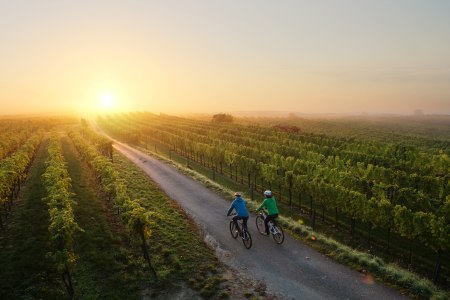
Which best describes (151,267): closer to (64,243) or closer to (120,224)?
(64,243)

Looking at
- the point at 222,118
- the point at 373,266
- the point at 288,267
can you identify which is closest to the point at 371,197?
the point at 373,266

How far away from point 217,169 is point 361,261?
90.9 feet

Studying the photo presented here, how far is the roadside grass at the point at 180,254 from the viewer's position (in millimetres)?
12914

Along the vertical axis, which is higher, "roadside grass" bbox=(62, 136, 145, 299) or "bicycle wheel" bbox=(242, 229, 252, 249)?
"bicycle wheel" bbox=(242, 229, 252, 249)

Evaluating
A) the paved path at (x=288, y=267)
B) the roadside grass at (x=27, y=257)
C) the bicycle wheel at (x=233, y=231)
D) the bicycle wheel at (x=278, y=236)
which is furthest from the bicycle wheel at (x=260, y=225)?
the roadside grass at (x=27, y=257)

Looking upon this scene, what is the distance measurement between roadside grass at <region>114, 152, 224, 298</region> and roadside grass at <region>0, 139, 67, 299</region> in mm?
4261

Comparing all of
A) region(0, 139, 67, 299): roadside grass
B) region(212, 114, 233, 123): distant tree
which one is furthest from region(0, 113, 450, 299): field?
region(212, 114, 233, 123): distant tree

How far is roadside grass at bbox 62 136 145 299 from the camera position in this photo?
12.6m

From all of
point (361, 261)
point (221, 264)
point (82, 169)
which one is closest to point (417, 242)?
point (361, 261)

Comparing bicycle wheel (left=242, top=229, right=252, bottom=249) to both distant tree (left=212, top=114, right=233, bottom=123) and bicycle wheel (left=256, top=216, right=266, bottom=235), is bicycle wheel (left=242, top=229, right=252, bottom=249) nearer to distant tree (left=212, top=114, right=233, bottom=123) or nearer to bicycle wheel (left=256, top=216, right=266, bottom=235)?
bicycle wheel (left=256, top=216, right=266, bottom=235)

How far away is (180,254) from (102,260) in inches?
147

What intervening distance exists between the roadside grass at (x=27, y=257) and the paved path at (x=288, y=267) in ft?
25.2

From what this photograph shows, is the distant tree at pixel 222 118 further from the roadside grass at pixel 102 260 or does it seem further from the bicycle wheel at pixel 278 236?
the bicycle wheel at pixel 278 236

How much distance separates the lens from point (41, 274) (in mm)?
13773
